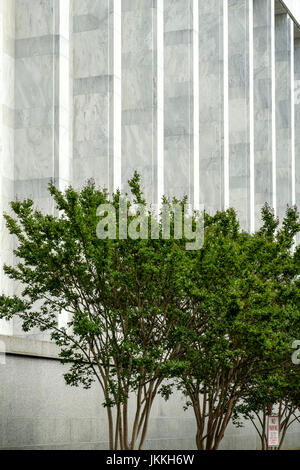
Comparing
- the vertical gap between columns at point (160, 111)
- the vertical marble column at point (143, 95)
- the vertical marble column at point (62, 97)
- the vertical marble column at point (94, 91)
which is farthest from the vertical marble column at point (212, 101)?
the vertical marble column at point (62, 97)

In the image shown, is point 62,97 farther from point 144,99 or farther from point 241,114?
point 241,114

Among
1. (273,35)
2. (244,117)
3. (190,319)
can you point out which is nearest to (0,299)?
(190,319)

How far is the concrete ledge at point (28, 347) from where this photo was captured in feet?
79.2

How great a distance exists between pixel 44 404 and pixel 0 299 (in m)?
6.84

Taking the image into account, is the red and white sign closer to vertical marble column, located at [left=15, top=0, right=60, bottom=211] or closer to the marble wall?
the marble wall

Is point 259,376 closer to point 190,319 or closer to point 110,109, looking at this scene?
point 190,319

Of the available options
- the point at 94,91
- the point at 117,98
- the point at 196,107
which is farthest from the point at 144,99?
the point at 196,107

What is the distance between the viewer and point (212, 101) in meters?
41.8

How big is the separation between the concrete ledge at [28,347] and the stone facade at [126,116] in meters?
0.08

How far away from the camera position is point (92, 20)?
3294 centimetres

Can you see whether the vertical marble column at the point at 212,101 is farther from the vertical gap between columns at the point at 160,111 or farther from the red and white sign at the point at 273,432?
the red and white sign at the point at 273,432

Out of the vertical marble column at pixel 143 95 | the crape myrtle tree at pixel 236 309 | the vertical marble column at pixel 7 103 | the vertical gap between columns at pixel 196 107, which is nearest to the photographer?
the crape myrtle tree at pixel 236 309

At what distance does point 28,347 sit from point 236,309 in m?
7.79

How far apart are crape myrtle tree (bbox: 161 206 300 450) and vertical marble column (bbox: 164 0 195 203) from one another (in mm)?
14996
